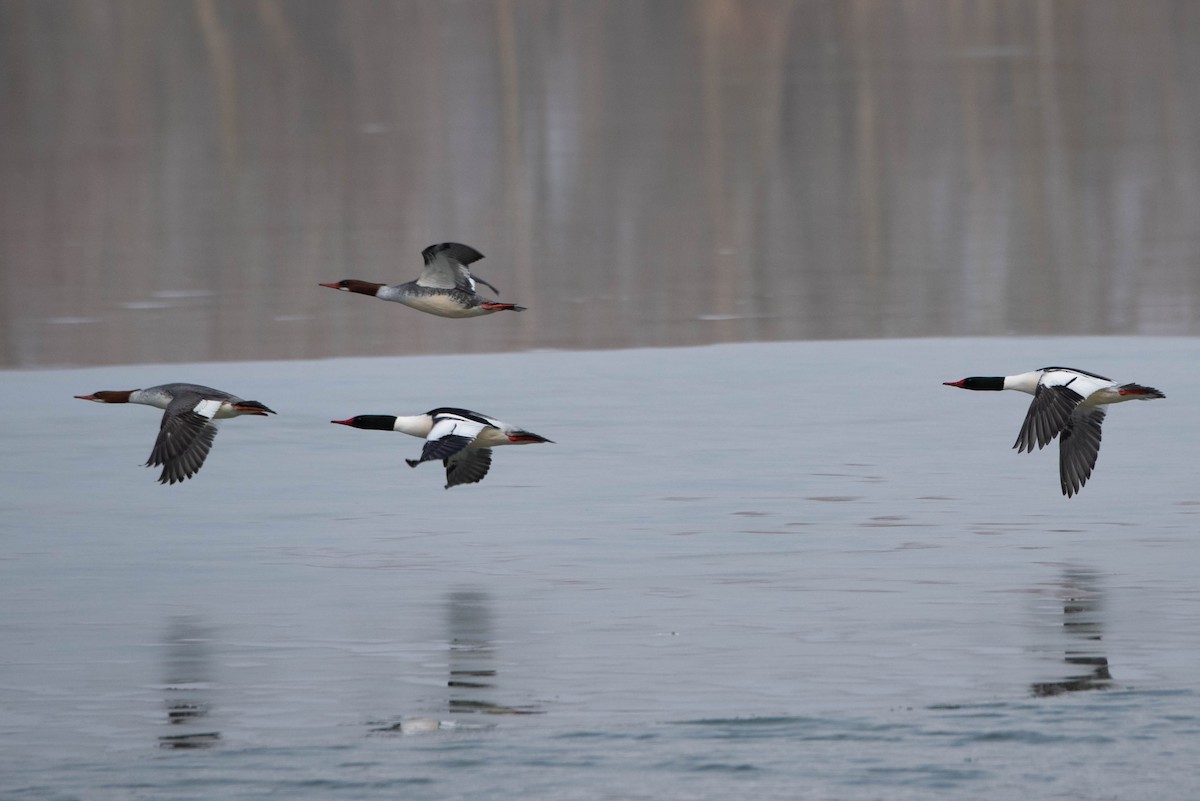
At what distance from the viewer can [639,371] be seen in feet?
52.6

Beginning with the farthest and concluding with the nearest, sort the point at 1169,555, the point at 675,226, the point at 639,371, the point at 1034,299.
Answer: the point at 675,226 < the point at 1034,299 < the point at 639,371 < the point at 1169,555

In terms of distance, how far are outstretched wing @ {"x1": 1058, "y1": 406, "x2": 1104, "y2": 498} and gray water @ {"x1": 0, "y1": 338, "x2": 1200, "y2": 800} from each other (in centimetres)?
32

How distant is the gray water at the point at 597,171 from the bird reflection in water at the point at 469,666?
6862mm

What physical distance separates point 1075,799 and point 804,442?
6.24 m

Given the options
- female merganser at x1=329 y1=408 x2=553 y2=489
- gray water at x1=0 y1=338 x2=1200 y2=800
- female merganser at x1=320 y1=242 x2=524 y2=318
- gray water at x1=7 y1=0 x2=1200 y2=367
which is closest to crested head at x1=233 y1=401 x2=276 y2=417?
female merganser at x1=329 y1=408 x2=553 y2=489

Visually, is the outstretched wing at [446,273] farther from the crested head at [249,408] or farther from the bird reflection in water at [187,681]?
the bird reflection in water at [187,681]

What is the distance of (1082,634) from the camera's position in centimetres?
952

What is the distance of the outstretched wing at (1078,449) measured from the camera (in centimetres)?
1133

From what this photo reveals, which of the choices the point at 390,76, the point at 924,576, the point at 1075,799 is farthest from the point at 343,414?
the point at 390,76

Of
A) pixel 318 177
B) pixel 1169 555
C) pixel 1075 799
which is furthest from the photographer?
pixel 318 177

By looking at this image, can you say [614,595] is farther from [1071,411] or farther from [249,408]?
[1071,411]

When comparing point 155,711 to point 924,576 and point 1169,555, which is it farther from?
point 1169,555

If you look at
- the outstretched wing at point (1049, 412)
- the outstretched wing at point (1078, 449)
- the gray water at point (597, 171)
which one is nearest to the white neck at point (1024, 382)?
the outstretched wing at point (1078, 449)

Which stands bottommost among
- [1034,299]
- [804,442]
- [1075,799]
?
[1075,799]
